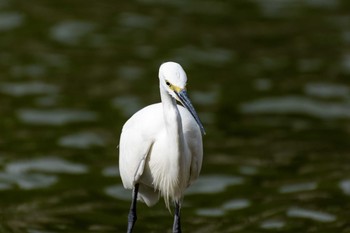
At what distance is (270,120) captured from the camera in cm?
1194

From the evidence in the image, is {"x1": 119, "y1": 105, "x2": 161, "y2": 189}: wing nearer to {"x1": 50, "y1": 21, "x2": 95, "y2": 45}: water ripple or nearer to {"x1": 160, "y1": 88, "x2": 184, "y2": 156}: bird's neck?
{"x1": 160, "y1": 88, "x2": 184, "y2": 156}: bird's neck

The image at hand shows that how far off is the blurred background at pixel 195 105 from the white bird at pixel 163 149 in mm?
1989

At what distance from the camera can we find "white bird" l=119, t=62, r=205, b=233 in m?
6.42

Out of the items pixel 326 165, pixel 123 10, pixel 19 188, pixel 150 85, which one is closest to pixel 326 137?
pixel 326 165

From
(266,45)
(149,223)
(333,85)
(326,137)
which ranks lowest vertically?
(149,223)

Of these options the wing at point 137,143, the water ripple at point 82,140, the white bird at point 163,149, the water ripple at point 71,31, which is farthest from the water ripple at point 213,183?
the water ripple at point 71,31

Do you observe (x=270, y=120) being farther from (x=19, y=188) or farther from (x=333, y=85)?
(x=19, y=188)

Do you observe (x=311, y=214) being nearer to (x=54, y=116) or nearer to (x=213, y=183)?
→ (x=213, y=183)

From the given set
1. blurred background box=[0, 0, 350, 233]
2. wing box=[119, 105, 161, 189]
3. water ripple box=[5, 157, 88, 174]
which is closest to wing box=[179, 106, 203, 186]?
wing box=[119, 105, 161, 189]

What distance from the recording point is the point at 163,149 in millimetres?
6656

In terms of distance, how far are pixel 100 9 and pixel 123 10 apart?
327 millimetres

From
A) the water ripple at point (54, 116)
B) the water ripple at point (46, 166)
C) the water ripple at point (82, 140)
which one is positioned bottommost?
the water ripple at point (46, 166)

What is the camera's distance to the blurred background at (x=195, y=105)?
31.3 ft

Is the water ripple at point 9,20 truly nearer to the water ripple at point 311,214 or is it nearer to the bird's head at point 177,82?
the water ripple at point 311,214
